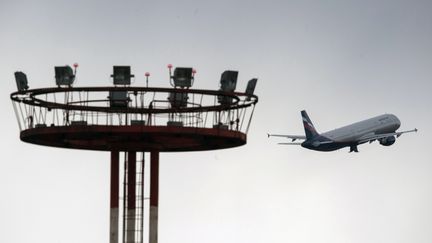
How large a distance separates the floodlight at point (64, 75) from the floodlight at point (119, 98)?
2.99 m

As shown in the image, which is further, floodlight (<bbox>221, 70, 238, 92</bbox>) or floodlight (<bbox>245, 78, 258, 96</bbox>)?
floodlight (<bbox>245, 78, 258, 96</bbox>)

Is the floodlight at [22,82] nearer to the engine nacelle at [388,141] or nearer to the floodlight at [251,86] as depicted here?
the floodlight at [251,86]

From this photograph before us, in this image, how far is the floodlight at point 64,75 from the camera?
3280 inches

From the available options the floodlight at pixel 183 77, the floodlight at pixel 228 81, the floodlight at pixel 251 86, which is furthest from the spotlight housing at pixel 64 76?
the floodlight at pixel 251 86

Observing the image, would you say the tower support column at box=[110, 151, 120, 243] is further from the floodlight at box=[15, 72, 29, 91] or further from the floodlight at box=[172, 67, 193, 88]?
the floodlight at box=[172, 67, 193, 88]

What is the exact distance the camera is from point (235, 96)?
84875 millimetres

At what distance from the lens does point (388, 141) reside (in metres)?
195

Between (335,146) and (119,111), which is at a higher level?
(119,111)

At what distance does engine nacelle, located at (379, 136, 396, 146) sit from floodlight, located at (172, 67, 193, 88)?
115 m

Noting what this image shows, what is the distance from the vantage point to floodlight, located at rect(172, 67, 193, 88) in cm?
8281

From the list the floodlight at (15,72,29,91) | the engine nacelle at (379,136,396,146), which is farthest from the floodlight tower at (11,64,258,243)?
the engine nacelle at (379,136,396,146)

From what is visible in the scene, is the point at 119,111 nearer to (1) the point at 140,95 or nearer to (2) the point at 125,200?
(1) the point at 140,95

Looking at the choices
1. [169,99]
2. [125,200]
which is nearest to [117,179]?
[125,200]

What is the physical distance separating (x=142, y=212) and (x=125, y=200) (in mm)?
1682
